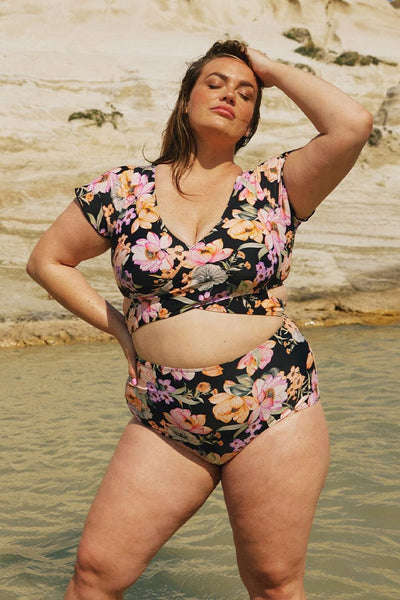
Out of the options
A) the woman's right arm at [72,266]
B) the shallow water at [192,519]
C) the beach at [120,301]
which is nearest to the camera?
the woman's right arm at [72,266]

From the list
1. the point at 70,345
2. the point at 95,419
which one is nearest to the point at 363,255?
the point at 70,345

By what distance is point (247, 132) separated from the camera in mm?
2631

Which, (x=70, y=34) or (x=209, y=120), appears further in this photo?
(x=70, y=34)

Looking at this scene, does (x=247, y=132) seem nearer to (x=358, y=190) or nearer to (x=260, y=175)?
(x=260, y=175)

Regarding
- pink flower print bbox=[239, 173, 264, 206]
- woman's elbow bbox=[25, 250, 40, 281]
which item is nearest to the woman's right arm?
woman's elbow bbox=[25, 250, 40, 281]

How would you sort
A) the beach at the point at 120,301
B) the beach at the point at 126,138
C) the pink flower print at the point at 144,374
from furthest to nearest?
the beach at the point at 126,138
the beach at the point at 120,301
the pink flower print at the point at 144,374

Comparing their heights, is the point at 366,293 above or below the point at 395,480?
below

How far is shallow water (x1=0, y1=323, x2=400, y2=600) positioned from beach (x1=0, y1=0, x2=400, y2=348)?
1.53m

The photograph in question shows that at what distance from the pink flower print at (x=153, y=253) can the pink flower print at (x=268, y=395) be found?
15.9 inches

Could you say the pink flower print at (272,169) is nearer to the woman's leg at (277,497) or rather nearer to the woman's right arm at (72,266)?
the woman's right arm at (72,266)

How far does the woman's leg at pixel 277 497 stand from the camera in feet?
7.28

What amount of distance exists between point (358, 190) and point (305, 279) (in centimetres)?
224

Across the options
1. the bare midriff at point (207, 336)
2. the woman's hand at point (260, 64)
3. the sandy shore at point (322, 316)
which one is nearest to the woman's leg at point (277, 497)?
the bare midriff at point (207, 336)

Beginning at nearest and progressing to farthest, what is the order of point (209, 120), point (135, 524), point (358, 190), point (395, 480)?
point (135, 524)
point (209, 120)
point (395, 480)
point (358, 190)
